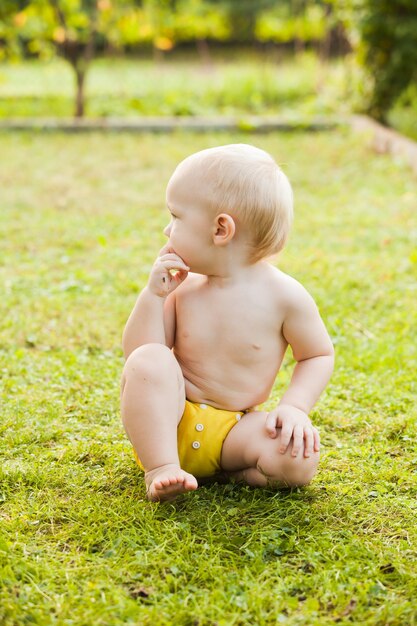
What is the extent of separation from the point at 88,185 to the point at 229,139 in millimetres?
2065

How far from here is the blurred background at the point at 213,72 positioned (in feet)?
27.1

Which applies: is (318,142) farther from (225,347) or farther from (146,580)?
(146,580)

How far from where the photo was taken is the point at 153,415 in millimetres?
2096

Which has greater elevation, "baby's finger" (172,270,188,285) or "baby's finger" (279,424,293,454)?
"baby's finger" (172,270,188,285)

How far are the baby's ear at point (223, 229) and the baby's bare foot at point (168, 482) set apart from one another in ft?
1.85

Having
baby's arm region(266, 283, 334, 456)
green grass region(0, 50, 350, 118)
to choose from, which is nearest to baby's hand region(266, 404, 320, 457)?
baby's arm region(266, 283, 334, 456)

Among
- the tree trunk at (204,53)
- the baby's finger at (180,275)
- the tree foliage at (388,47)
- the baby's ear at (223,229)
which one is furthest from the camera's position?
the tree trunk at (204,53)

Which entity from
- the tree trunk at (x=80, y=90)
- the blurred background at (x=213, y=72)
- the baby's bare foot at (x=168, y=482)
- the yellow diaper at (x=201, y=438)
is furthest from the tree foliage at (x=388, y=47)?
the baby's bare foot at (x=168, y=482)

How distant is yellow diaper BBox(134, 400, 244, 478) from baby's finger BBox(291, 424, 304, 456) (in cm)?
21

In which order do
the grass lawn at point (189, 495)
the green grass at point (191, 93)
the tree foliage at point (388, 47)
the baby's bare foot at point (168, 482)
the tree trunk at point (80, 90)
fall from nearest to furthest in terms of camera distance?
the grass lawn at point (189, 495)
the baby's bare foot at point (168, 482)
the tree foliage at point (388, 47)
the tree trunk at point (80, 90)
the green grass at point (191, 93)

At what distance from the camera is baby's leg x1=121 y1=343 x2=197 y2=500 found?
82.5 inches

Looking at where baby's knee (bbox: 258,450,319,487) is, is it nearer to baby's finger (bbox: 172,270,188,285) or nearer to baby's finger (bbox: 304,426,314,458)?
baby's finger (bbox: 304,426,314,458)

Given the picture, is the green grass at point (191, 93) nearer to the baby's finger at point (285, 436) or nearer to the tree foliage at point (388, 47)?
the tree foliage at point (388, 47)

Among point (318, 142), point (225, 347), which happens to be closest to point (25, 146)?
point (318, 142)
